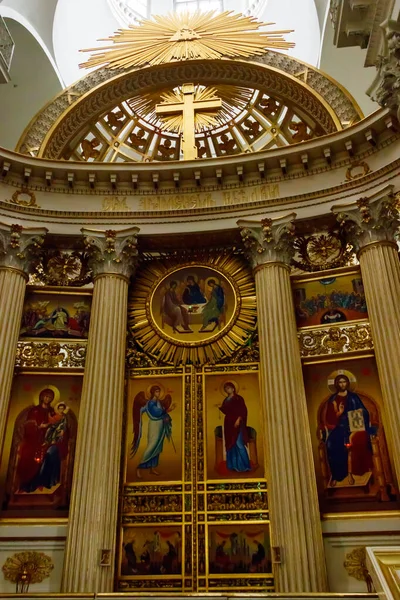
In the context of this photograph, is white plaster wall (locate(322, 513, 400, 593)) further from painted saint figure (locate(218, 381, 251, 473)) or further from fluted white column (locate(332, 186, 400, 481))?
painted saint figure (locate(218, 381, 251, 473))

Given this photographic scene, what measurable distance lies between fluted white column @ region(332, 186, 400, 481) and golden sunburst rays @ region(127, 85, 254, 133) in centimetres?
369

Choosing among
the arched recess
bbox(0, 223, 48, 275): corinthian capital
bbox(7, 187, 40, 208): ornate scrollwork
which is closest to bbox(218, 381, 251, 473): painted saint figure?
bbox(0, 223, 48, 275): corinthian capital

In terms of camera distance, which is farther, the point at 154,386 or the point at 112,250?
the point at 112,250

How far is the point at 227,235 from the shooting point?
9.60 m

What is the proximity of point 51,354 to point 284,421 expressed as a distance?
13.0ft

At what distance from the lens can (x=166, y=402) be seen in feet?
28.6

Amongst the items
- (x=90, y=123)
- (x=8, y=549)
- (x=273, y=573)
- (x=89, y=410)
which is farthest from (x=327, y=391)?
(x=90, y=123)

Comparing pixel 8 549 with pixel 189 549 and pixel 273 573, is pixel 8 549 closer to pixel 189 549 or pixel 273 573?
pixel 189 549

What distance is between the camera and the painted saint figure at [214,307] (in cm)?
929

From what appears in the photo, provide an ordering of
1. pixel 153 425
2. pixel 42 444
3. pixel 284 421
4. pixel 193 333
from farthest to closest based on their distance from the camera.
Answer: pixel 193 333
pixel 153 425
pixel 42 444
pixel 284 421

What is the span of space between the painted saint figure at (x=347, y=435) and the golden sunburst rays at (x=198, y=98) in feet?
19.9

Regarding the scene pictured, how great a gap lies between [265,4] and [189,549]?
45.3 ft

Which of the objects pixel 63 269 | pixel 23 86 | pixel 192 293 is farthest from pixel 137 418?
pixel 23 86

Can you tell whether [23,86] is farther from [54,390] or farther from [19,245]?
[54,390]
